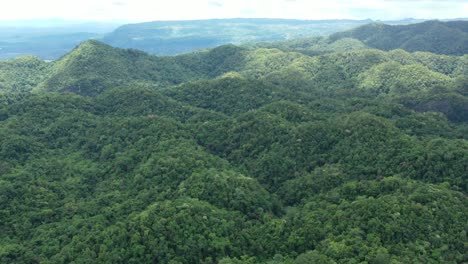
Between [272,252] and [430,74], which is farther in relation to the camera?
[430,74]

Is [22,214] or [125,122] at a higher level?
[125,122]

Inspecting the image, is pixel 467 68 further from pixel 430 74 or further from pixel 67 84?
pixel 67 84

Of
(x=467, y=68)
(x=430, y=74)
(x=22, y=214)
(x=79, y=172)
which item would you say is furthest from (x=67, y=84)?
(x=467, y=68)

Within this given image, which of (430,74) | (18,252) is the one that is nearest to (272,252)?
(18,252)

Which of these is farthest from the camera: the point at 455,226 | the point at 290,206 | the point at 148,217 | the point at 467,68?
the point at 467,68

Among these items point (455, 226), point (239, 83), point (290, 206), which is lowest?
point (290, 206)

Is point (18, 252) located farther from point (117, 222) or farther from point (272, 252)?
point (272, 252)

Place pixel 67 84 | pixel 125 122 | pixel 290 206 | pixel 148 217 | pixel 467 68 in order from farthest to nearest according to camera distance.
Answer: pixel 467 68, pixel 67 84, pixel 125 122, pixel 290 206, pixel 148 217
